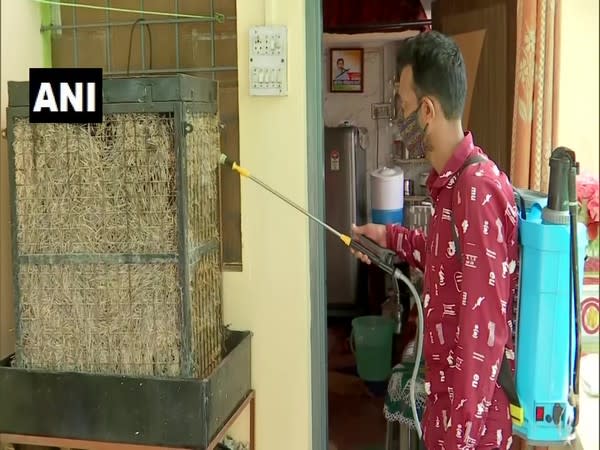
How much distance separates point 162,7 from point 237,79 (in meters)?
0.32

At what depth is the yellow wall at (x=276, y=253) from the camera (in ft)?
→ 6.47

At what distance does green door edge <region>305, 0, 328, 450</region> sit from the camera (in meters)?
1.96

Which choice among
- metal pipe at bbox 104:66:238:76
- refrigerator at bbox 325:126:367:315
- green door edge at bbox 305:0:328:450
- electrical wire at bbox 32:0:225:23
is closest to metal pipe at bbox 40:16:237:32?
electrical wire at bbox 32:0:225:23

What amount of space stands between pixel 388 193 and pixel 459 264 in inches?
47.2

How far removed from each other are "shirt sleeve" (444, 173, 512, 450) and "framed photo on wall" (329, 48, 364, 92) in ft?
4.90

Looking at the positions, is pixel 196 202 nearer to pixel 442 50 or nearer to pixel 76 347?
pixel 76 347

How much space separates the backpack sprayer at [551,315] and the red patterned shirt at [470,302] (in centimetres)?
4

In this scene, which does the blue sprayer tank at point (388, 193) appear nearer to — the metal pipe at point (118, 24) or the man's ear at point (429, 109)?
the metal pipe at point (118, 24)

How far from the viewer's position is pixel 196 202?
1795 mm

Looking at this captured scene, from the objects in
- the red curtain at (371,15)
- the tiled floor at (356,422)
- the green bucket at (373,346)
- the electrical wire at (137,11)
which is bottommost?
the tiled floor at (356,422)

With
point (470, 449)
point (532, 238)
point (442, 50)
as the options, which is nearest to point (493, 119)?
point (442, 50)

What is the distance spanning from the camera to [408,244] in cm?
188

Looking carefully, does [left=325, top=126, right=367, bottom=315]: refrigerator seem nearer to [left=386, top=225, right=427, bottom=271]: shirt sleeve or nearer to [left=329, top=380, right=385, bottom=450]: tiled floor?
[left=329, top=380, right=385, bottom=450]: tiled floor

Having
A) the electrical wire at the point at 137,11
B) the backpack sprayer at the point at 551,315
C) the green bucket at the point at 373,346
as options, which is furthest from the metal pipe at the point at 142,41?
the green bucket at the point at 373,346
